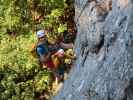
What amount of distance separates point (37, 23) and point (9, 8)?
105 cm

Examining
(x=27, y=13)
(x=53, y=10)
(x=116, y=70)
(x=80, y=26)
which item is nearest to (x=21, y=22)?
(x=27, y=13)

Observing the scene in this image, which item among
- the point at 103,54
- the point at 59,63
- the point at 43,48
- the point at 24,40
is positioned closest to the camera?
the point at 103,54

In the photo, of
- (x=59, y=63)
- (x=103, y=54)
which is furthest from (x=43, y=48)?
(x=103, y=54)

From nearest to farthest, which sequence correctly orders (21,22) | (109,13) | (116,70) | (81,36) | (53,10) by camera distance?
(116,70)
(109,13)
(81,36)
(53,10)
(21,22)

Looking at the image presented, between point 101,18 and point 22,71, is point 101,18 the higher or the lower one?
the higher one

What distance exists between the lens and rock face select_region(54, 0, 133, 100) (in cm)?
778

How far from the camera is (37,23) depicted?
14961 millimetres

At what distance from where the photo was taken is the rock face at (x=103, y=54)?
7.78m

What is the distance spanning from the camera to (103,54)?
8688mm

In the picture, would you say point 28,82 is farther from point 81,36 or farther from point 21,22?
point 81,36

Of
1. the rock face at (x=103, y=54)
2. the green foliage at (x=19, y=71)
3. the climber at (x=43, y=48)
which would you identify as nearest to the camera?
the rock face at (x=103, y=54)

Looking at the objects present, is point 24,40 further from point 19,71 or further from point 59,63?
point 59,63

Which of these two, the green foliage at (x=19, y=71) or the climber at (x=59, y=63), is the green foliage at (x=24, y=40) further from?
the climber at (x=59, y=63)

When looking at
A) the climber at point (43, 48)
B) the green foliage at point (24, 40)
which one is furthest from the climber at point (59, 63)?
the green foliage at point (24, 40)
